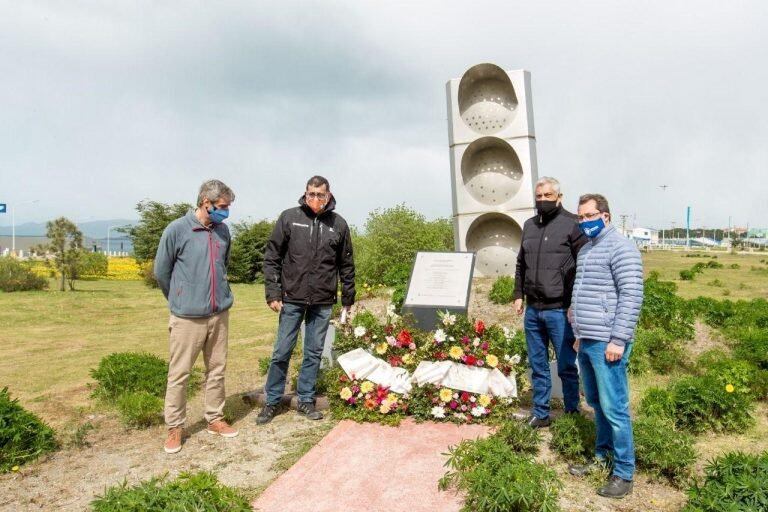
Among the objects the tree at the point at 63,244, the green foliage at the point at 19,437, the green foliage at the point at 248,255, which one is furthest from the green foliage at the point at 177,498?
the green foliage at the point at 248,255

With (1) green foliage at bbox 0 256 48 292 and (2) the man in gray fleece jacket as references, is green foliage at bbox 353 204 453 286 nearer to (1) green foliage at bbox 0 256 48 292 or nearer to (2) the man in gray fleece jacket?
(2) the man in gray fleece jacket

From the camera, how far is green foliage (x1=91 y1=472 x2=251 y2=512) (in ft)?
8.96

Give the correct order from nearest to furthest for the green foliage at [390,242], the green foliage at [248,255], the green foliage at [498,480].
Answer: the green foliage at [498,480] < the green foliage at [390,242] < the green foliage at [248,255]

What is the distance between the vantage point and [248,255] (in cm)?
2997

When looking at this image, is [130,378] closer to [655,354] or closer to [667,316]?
[655,354]

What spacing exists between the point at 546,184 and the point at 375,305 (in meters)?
6.59

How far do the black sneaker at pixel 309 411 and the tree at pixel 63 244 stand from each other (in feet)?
68.9

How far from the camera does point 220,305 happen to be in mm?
4438

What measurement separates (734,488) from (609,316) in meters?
Result: 1.06

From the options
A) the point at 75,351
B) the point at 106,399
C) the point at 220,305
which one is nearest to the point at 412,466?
the point at 220,305

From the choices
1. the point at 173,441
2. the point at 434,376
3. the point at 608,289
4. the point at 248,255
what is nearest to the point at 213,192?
the point at 173,441

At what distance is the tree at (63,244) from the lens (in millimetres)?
22642

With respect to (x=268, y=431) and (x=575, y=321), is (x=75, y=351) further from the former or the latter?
(x=575, y=321)

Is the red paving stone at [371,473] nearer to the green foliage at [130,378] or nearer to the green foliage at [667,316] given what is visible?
the green foliage at [130,378]
